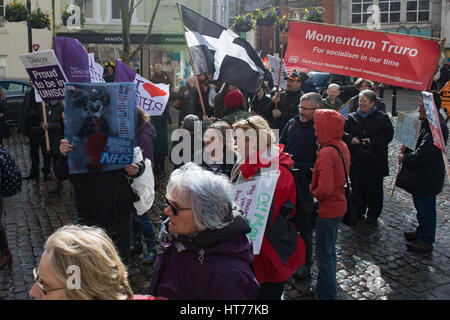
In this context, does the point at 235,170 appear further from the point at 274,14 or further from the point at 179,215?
the point at 274,14

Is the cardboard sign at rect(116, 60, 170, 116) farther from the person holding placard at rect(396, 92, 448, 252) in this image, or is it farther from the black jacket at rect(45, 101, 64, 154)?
the person holding placard at rect(396, 92, 448, 252)

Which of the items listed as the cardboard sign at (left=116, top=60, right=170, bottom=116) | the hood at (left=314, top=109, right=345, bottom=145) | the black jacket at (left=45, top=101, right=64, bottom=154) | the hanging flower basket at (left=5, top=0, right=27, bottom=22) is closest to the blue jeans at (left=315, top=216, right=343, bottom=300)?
the hood at (left=314, top=109, right=345, bottom=145)

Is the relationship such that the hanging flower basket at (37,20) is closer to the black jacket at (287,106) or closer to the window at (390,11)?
the black jacket at (287,106)

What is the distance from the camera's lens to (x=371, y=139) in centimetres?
652

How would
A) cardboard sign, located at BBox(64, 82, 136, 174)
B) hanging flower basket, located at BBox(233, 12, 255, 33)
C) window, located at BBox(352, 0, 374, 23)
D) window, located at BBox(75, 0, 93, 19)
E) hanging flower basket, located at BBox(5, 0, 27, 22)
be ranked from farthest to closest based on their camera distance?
window, located at BBox(352, 0, 374, 23), window, located at BBox(75, 0, 93, 19), hanging flower basket, located at BBox(233, 12, 255, 33), hanging flower basket, located at BBox(5, 0, 27, 22), cardboard sign, located at BBox(64, 82, 136, 174)

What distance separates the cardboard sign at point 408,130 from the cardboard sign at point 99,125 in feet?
11.7

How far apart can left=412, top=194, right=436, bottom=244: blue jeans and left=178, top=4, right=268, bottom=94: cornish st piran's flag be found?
2.44 meters

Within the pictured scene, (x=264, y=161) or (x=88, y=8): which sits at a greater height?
(x=88, y=8)

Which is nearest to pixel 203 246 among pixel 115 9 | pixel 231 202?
pixel 231 202

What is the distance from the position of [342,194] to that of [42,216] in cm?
443

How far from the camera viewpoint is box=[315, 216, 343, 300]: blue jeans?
14.3ft

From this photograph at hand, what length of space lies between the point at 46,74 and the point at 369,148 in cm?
Answer: 405

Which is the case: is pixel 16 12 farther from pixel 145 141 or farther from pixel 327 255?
pixel 327 255

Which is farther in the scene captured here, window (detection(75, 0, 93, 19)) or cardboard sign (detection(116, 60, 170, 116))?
window (detection(75, 0, 93, 19))
